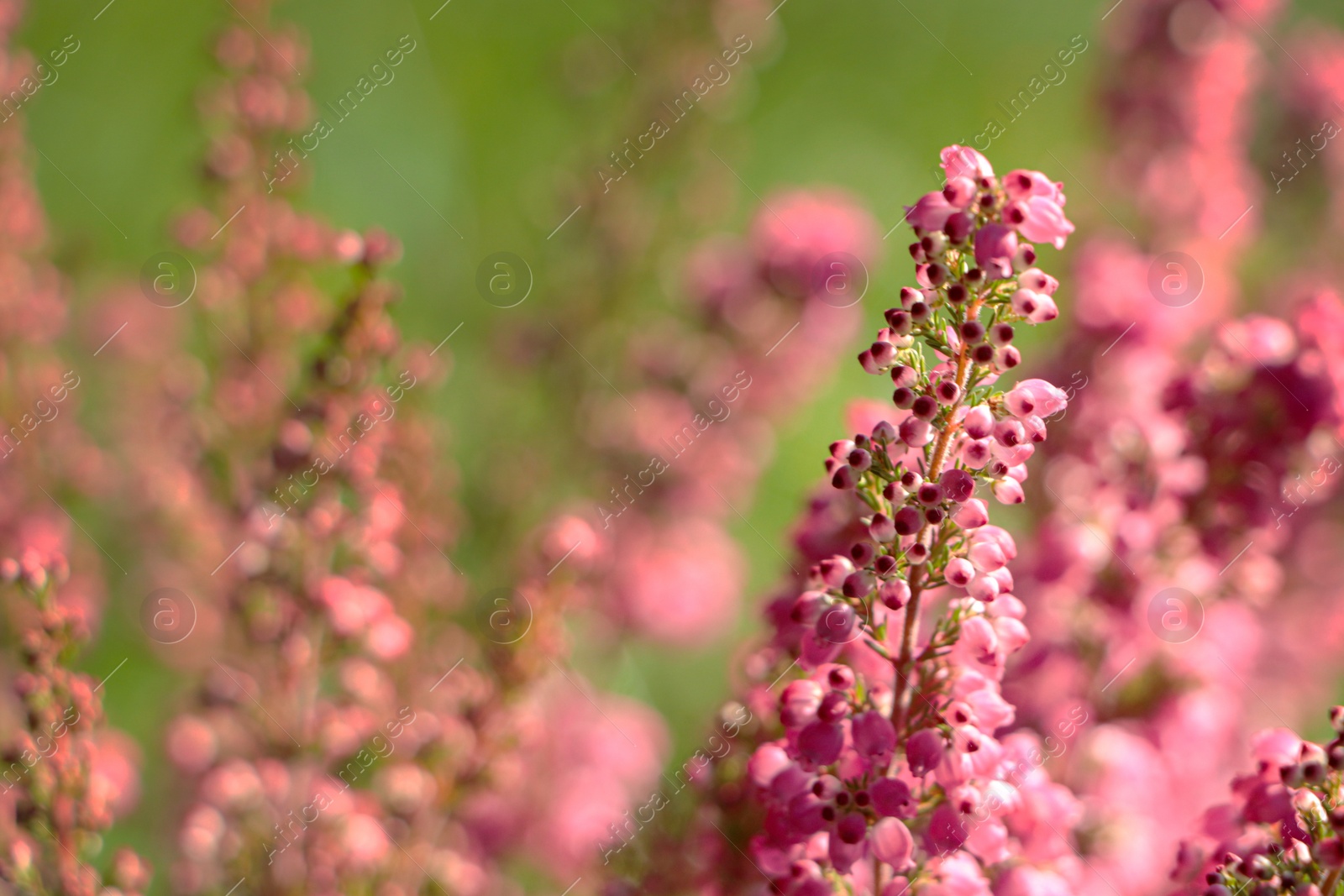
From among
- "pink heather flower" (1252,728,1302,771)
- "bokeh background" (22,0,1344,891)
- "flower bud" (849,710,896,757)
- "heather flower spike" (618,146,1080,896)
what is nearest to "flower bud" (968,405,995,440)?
"heather flower spike" (618,146,1080,896)

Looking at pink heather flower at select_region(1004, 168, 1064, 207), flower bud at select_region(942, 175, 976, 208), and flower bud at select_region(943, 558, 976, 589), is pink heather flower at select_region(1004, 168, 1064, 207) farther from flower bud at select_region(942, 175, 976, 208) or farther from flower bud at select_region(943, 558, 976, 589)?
flower bud at select_region(943, 558, 976, 589)

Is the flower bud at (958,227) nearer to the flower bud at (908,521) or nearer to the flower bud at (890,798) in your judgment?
the flower bud at (908,521)

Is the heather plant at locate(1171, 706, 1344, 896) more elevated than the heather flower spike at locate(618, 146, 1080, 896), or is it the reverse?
the heather flower spike at locate(618, 146, 1080, 896)

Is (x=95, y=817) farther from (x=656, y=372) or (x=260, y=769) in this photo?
(x=656, y=372)

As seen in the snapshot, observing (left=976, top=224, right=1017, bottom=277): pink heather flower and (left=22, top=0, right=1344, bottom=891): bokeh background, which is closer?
(left=976, top=224, right=1017, bottom=277): pink heather flower

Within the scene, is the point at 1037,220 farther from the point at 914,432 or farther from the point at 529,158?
the point at 529,158

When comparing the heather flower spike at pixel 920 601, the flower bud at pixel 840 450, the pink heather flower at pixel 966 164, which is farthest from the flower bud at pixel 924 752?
the pink heather flower at pixel 966 164

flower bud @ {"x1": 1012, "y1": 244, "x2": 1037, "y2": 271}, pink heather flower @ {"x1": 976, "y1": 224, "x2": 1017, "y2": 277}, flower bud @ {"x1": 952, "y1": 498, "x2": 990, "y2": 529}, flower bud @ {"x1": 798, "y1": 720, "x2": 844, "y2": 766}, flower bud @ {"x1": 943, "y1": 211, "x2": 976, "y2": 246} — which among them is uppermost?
flower bud @ {"x1": 943, "y1": 211, "x2": 976, "y2": 246}
